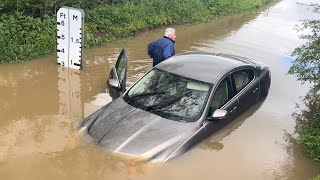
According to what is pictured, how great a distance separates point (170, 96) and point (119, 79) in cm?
150

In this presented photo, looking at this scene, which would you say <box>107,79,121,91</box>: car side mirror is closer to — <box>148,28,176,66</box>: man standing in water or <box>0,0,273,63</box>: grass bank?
<box>148,28,176,66</box>: man standing in water

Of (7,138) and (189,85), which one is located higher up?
(189,85)

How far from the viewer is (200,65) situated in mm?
7086

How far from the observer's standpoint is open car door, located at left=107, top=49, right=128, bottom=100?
718 cm

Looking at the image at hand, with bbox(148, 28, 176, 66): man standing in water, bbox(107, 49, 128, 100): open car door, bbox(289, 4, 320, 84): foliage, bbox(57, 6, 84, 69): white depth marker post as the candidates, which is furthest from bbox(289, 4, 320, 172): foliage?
bbox(57, 6, 84, 69): white depth marker post

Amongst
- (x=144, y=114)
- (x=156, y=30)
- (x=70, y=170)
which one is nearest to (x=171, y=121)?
(x=144, y=114)

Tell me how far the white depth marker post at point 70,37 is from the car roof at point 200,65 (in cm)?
313

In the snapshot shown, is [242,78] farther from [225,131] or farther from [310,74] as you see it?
[310,74]

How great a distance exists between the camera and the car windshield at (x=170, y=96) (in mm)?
6277

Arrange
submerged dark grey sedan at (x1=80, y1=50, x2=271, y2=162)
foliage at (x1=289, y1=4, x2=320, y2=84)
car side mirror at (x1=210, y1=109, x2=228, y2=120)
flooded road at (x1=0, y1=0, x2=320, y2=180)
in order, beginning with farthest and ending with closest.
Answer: foliage at (x1=289, y1=4, x2=320, y2=84), car side mirror at (x1=210, y1=109, x2=228, y2=120), submerged dark grey sedan at (x1=80, y1=50, x2=271, y2=162), flooded road at (x1=0, y1=0, x2=320, y2=180)

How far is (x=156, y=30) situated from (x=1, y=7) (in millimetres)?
6194

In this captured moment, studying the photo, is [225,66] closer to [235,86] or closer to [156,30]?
[235,86]

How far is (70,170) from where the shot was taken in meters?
5.55

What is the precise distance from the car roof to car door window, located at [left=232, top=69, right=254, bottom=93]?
0.17 meters
